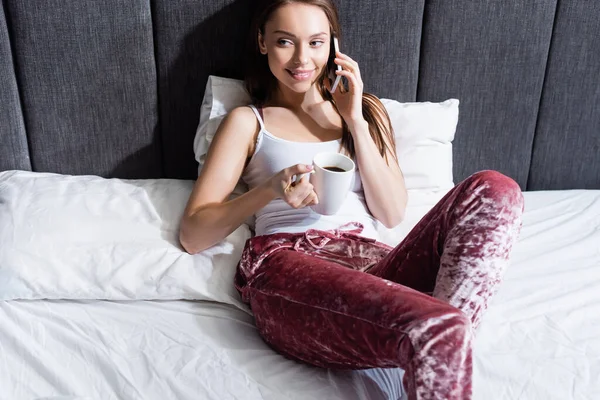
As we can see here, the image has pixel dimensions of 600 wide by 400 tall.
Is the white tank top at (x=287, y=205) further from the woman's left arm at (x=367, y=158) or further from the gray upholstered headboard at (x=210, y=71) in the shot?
the gray upholstered headboard at (x=210, y=71)

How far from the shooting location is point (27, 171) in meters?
1.64

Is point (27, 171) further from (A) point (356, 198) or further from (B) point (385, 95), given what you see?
(B) point (385, 95)

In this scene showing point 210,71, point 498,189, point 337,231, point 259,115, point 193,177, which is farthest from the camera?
point 193,177

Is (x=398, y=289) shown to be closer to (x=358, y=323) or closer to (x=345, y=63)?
(x=358, y=323)

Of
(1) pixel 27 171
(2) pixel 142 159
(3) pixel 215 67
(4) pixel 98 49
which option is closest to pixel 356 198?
(3) pixel 215 67

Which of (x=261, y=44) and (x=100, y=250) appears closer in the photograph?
(x=100, y=250)

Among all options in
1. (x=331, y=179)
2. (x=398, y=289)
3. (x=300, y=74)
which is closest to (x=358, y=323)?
(x=398, y=289)

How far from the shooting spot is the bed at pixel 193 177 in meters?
1.20

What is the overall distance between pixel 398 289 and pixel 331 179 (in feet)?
0.77

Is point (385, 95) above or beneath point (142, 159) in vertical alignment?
above

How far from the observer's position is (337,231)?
137 cm

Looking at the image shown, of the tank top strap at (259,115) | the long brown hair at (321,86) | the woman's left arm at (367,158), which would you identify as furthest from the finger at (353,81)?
the tank top strap at (259,115)

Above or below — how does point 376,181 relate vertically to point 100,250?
above

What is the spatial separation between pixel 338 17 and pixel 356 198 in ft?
1.48
